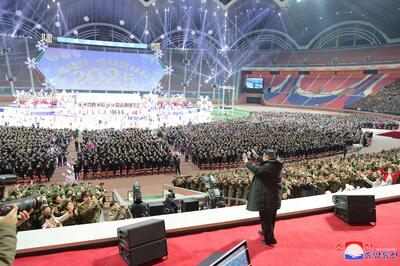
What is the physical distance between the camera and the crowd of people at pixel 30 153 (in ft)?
54.2

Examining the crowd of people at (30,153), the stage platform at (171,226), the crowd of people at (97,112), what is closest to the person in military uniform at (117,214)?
the stage platform at (171,226)

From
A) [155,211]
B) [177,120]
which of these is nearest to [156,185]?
[155,211]

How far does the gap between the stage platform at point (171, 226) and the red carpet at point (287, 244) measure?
10 cm

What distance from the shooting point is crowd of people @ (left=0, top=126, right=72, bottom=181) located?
54.2 feet

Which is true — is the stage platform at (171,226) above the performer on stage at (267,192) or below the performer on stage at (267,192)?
below

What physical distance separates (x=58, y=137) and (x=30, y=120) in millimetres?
15327

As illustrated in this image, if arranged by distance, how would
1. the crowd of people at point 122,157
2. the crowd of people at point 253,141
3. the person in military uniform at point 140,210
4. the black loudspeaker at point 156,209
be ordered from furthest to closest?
the crowd of people at point 253,141 < the crowd of people at point 122,157 < the black loudspeaker at point 156,209 < the person in military uniform at point 140,210

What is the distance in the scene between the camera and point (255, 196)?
4387mm

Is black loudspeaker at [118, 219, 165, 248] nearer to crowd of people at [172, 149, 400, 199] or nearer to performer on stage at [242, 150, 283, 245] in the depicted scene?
performer on stage at [242, 150, 283, 245]

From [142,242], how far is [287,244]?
1935 millimetres

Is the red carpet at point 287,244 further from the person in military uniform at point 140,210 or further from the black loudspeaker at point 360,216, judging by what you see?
the person in military uniform at point 140,210

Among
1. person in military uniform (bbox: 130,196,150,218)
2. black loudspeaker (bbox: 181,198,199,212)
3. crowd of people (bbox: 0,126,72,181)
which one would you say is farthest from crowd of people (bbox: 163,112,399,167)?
black loudspeaker (bbox: 181,198,199,212)

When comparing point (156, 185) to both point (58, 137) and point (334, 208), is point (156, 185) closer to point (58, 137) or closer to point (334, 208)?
point (58, 137)

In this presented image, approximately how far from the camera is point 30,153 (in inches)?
706
